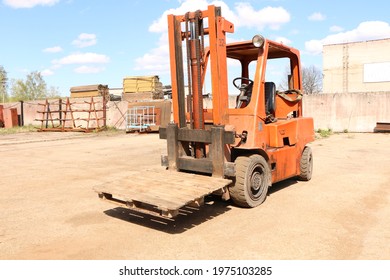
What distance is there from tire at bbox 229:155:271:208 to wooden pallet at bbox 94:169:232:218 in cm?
24

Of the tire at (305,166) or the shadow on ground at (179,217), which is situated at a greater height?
the tire at (305,166)

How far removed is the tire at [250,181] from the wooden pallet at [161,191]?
24cm

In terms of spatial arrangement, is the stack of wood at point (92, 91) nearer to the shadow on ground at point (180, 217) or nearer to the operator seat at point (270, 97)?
the operator seat at point (270, 97)

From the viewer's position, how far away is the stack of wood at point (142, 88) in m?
25.8

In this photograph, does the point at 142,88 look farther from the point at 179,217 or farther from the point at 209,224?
the point at 209,224

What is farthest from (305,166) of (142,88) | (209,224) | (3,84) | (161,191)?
(3,84)

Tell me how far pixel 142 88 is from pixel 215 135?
2215 cm

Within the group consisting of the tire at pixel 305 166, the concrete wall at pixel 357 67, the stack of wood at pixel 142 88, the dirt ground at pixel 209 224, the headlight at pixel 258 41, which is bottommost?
the dirt ground at pixel 209 224

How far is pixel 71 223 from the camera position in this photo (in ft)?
15.8

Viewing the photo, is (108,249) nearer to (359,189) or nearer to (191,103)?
(191,103)

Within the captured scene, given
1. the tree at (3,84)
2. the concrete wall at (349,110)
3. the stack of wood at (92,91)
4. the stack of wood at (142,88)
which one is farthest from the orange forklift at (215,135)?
the tree at (3,84)

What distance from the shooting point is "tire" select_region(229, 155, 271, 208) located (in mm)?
5098

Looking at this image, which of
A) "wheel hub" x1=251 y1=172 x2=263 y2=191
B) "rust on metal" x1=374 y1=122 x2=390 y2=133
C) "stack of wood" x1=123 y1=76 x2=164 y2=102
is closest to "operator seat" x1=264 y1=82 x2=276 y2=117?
"wheel hub" x1=251 y1=172 x2=263 y2=191

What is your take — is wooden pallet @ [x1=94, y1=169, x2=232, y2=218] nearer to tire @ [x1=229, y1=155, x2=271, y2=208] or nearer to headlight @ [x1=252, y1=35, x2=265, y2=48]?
tire @ [x1=229, y1=155, x2=271, y2=208]
